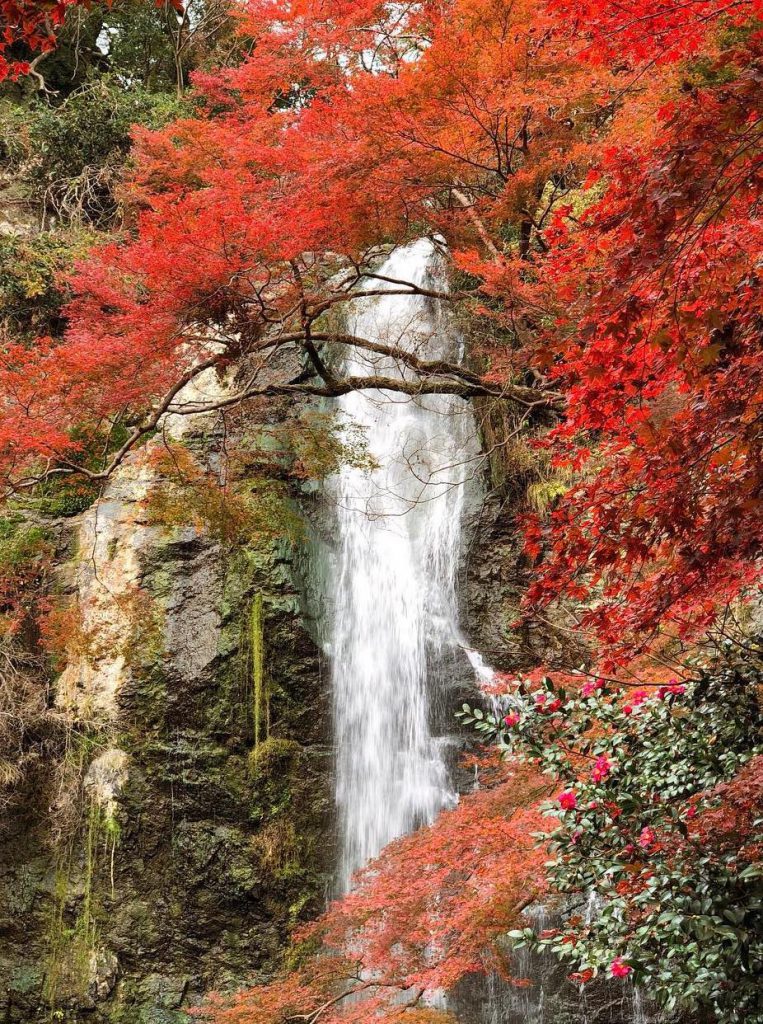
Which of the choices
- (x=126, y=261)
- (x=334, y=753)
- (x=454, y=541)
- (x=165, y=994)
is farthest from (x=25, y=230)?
(x=165, y=994)

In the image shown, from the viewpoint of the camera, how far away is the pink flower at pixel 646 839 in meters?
3.85

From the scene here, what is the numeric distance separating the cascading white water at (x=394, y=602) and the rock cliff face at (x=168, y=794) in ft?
1.41

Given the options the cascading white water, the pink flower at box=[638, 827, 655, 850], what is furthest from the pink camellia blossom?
the cascading white water

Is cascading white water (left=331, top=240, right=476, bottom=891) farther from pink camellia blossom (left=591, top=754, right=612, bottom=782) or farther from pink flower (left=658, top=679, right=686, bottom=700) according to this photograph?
pink camellia blossom (left=591, top=754, right=612, bottom=782)

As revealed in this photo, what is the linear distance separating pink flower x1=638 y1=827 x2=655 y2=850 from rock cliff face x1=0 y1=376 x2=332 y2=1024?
22.7 feet

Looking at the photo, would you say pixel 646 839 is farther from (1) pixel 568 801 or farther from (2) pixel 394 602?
(2) pixel 394 602

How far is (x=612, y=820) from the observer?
408cm

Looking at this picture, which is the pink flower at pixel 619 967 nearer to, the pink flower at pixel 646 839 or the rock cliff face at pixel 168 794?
the pink flower at pixel 646 839

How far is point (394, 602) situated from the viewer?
1138cm

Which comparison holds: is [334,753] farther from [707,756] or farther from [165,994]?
[707,756]

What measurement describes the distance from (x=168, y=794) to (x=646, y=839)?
7.31 m

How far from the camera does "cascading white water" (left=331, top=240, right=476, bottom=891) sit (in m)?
10.2

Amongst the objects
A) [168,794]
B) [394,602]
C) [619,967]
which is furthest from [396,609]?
[619,967]

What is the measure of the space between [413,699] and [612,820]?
6.82 m
